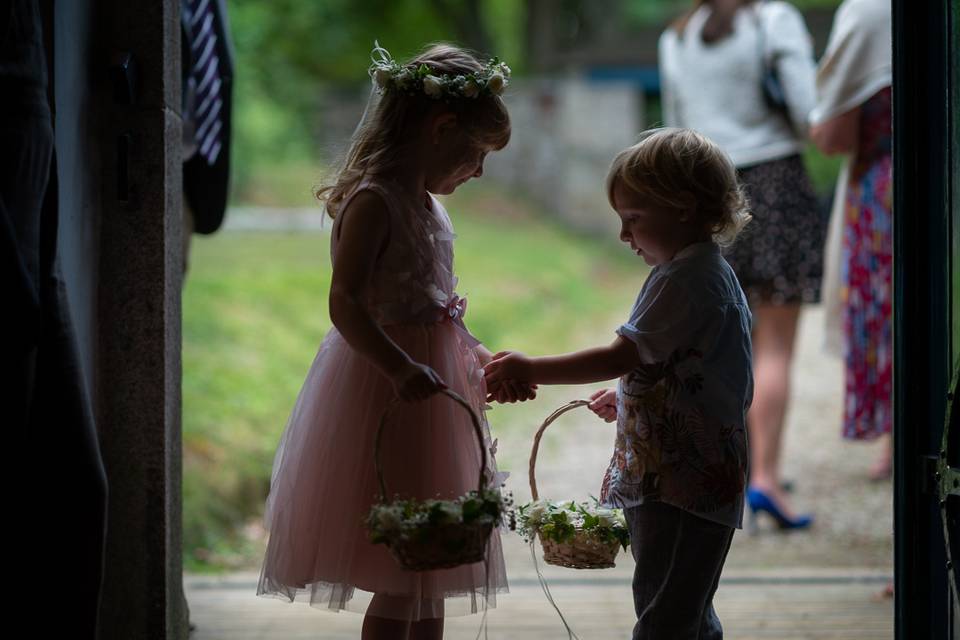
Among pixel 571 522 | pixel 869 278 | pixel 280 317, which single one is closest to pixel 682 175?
pixel 571 522

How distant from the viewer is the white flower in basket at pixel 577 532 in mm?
2512

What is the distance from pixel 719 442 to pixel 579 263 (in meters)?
11.6

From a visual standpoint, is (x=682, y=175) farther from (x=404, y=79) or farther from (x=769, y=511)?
(x=769, y=511)

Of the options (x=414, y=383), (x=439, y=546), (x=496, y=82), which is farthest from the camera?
(x=496, y=82)

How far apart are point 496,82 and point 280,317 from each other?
743 centimetres

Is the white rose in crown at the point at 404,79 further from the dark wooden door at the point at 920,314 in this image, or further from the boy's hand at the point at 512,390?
the dark wooden door at the point at 920,314

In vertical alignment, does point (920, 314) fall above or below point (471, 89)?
below

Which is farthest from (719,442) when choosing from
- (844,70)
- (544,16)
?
(544,16)

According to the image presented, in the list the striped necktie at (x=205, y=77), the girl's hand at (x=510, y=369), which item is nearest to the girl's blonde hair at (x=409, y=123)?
the girl's hand at (x=510, y=369)

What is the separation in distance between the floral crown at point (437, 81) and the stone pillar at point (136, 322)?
0.60 meters

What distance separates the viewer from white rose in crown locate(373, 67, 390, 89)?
2590mm

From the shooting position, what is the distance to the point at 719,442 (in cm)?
253

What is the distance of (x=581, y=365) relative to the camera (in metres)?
2.53

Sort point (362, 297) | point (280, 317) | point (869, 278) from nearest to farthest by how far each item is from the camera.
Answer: point (362, 297)
point (869, 278)
point (280, 317)
